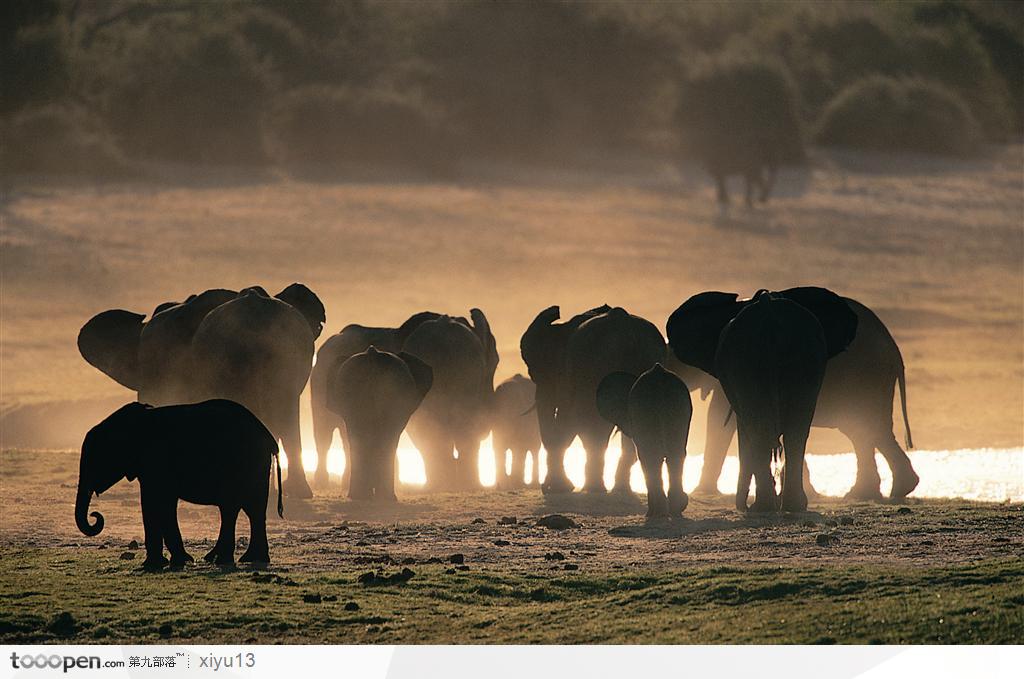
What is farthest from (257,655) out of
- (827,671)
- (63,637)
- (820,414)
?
(820,414)

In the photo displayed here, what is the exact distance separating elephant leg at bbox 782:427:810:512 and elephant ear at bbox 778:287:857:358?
5.21 feet

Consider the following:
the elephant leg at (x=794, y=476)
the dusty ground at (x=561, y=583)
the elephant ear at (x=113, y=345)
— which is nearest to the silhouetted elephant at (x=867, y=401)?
the dusty ground at (x=561, y=583)

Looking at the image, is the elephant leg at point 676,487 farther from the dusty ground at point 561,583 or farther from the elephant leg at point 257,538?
Result: the elephant leg at point 257,538

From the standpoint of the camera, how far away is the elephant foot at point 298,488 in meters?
29.5

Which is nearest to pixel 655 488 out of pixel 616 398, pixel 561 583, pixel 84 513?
pixel 616 398

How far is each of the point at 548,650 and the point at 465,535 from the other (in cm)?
624

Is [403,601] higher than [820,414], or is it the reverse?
[820,414]

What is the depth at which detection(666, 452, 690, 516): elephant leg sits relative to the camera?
83.9 ft

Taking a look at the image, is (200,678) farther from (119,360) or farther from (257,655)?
(119,360)

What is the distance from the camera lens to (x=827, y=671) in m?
18.4

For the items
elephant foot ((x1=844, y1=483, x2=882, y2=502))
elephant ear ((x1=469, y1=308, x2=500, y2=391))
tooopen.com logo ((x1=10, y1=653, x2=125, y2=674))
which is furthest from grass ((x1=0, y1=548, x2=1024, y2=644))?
elephant ear ((x1=469, y1=308, x2=500, y2=391))

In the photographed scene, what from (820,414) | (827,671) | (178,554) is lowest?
(827,671)

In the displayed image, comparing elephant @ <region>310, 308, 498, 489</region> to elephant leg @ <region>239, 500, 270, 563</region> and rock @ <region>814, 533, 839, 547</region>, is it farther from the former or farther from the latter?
rock @ <region>814, 533, 839, 547</region>

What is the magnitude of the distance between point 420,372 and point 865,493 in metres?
7.31
